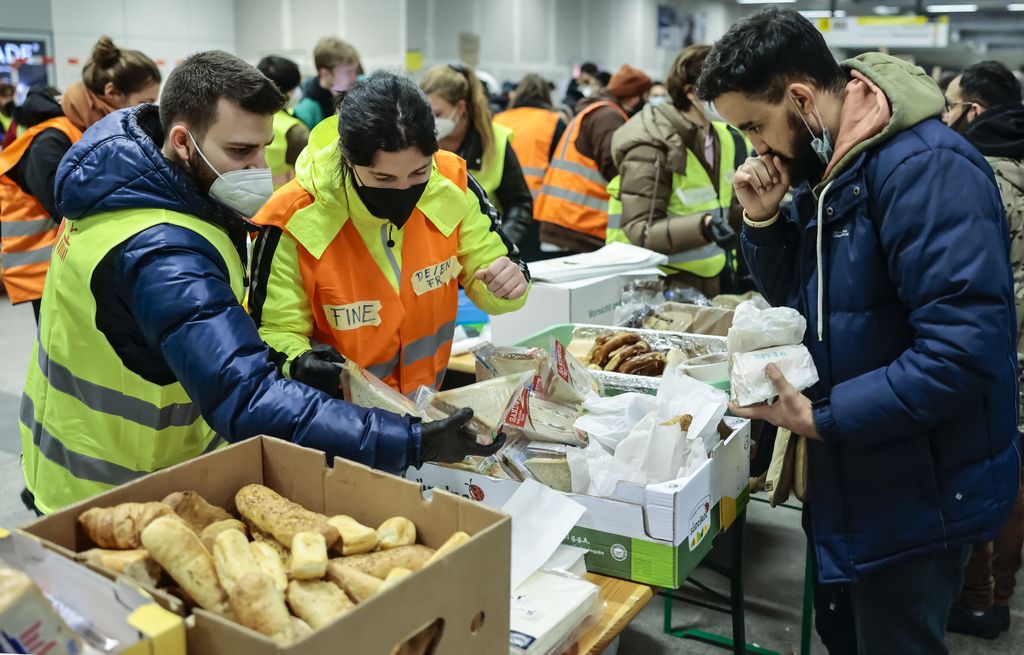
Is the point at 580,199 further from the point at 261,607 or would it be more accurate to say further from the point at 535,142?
the point at 261,607

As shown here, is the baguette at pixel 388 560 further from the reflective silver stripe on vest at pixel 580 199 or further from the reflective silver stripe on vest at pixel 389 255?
the reflective silver stripe on vest at pixel 580 199

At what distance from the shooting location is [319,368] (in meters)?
1.68

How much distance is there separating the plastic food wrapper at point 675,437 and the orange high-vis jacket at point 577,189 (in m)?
2.51

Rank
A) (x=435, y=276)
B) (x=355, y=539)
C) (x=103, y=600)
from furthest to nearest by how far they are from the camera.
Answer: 1. (x=435, y=276)
2. (x=355, y=539)
3. (x=103, y=600)

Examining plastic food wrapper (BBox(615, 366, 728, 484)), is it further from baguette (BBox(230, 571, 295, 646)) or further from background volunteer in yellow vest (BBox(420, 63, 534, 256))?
background volunteer in yellow vest (BBox(420, 63, 534, 256))

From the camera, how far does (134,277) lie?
1.45m

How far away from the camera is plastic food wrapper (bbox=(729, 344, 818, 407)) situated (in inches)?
63.2


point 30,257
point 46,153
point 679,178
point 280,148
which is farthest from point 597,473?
point 280,148

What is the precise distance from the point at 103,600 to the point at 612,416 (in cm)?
115

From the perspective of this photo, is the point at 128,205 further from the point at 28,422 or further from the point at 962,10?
the point at 962,10

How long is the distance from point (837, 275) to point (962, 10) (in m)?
24.6

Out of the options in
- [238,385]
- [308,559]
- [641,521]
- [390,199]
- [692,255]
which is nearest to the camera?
[308,559]

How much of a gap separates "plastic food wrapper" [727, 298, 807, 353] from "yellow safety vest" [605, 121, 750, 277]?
1864 mm

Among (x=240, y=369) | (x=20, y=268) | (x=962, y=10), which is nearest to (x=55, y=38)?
(x=20, y=268)
